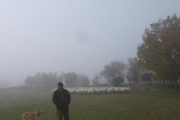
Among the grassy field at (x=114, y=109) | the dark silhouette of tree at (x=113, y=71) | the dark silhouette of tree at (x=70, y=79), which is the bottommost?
the grassy field at (x=114, y=109)

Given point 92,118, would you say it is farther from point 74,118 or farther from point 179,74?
point 179,74

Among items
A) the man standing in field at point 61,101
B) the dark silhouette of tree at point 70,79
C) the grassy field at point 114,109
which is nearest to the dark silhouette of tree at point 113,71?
the dark silhouette of tree at point 70,79

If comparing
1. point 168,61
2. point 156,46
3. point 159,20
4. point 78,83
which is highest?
point 159,20

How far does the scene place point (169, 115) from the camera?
8922mm

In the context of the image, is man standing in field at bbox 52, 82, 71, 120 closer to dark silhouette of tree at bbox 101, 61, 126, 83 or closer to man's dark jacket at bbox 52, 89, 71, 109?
man's dark jacket at bbox 52, 89, 71, 109

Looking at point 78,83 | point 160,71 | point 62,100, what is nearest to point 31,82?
point 78,83

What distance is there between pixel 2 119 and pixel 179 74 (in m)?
24.7

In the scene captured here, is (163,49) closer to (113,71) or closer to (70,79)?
(113,71)

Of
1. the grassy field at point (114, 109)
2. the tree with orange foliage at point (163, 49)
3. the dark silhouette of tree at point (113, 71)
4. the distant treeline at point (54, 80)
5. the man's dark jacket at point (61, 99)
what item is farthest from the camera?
the distant treeline at point (54, 80)

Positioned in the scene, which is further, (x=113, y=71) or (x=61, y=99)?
(x=113, y=71)

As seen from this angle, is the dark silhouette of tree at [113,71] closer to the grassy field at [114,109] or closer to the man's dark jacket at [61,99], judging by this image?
the grassy field at [114,109]

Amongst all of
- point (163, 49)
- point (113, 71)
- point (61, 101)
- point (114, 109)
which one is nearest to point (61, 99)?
point (61, 101)

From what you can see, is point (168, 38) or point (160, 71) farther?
point (160, 71)

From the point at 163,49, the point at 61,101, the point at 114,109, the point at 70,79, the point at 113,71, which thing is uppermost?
the point at 163,49
